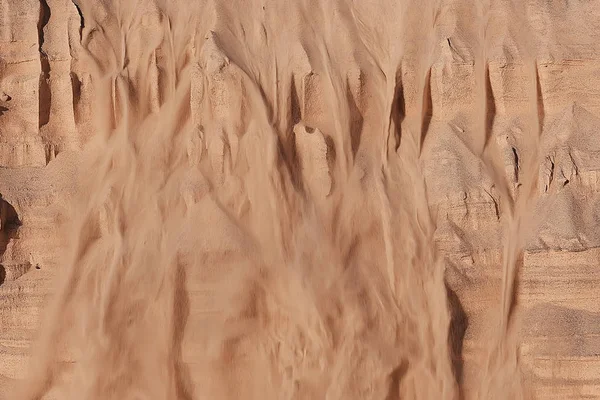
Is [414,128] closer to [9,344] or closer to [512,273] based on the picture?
[512,273]

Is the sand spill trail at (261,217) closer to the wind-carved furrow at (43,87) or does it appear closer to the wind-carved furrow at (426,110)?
the wind-carved furrow at (426,110)

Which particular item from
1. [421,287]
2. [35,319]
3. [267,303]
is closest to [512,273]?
[421,287]

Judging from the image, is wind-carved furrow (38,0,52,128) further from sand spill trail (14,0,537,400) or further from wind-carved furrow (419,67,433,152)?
wind-carved furrow (419,67,433,152)

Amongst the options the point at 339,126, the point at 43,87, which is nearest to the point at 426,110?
the point at 339,126

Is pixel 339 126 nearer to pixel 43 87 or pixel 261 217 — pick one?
pixel 261 217

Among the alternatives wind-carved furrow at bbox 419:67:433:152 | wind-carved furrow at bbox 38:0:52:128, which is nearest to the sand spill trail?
wind-carved furrow at bbox 419:67:433:152

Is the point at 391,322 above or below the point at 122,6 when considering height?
below
